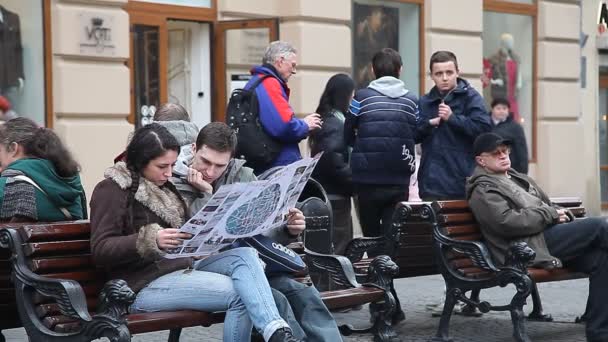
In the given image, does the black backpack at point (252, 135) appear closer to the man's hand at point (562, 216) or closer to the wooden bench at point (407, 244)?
the wooden bench at point (407, 244)

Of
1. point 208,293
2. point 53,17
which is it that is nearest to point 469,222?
point 208,293

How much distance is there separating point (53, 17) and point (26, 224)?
19.5 feet

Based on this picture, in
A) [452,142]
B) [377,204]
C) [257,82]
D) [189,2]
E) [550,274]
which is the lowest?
[550,274]

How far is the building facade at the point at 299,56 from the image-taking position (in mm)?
11742

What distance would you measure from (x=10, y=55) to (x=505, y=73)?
822 cm

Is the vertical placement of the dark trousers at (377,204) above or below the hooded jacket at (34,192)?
below

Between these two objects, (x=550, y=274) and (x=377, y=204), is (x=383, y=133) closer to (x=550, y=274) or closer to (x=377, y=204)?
(x=377, y=204)

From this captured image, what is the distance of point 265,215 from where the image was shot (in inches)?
234

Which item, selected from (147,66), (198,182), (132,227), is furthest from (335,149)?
(147,66)

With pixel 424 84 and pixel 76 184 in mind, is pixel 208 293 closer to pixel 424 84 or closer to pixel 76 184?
pixel 76 184

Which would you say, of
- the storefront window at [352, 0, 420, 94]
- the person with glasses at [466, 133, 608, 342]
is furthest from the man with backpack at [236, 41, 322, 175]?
the storefront window at [352, 0, 420, 94]

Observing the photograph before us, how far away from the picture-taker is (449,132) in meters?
8.89

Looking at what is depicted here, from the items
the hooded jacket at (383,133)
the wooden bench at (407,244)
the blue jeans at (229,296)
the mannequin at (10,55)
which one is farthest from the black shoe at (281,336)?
the mannequin at (10,55)

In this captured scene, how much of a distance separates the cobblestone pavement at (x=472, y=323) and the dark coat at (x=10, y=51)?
12.4 ft
